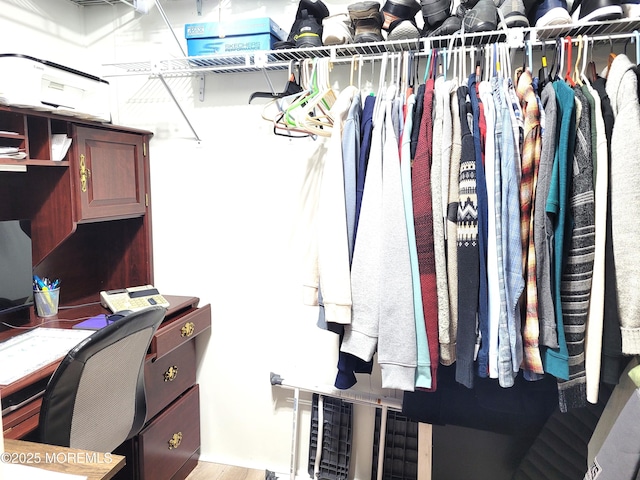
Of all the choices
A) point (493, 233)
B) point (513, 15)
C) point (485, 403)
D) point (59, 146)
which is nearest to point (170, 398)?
point (59, 146)

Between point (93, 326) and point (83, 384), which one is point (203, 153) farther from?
point (83, 384)

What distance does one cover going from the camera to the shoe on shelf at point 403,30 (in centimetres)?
149

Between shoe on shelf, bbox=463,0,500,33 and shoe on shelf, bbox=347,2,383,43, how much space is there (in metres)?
0.30

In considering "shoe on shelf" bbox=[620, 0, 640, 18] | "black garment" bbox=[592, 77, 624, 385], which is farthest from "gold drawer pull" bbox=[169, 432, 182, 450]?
"shoe on shelf" bbox=[620, 0, 640, 18]

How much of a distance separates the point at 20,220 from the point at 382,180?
1.39 meters

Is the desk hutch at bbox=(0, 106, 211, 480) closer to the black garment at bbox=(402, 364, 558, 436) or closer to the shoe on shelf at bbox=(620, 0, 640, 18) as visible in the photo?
the black garment at bbox=(402, 364, 558, 436)

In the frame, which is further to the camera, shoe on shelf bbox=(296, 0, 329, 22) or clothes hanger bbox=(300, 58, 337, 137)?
shoe on shelf bbox=(296, 0, 329, 22)

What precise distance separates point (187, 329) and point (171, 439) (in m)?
0.48

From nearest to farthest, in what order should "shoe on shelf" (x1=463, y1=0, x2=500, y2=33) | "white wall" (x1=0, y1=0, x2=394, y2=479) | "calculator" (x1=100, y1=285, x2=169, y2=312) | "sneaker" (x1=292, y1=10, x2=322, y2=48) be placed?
"shoe on shelf" (x1=463, y1=0, x2=500, y2=33) < "sneaker" (x1=292, y1=10, x2=322, y2=48) < "calculator" (x1=100, y1=285, x2=169, y2=312) < "white wall" (x1=0, y1=0, x2=394, y2=479)

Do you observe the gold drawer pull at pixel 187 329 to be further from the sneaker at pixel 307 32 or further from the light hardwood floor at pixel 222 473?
the sneaker at pixel 307 32

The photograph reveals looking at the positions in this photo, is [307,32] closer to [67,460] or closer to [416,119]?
[416,119]

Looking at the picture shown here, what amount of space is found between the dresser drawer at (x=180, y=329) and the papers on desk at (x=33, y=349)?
0.26m

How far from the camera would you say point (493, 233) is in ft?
3.85

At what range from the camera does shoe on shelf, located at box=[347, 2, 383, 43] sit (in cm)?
154
